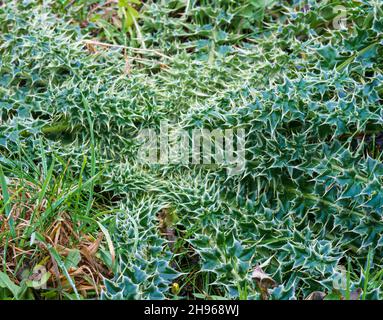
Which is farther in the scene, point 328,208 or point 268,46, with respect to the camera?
point 268,46

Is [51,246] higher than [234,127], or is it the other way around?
[234,127]

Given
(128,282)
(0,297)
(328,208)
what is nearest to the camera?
(128,282)

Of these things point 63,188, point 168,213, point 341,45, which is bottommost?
point 168,213

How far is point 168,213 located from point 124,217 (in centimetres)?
19

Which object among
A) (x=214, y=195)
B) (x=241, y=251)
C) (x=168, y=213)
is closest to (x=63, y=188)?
(x=168, y=213)

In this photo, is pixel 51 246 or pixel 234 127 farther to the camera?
pixel 234 127

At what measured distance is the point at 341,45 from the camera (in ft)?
9.09

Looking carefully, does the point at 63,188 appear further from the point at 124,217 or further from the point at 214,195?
the point at 214,195

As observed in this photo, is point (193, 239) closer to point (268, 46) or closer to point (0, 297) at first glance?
point (0, 297)

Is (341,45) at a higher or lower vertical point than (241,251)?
higher

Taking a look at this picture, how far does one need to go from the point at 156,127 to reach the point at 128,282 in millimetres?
975

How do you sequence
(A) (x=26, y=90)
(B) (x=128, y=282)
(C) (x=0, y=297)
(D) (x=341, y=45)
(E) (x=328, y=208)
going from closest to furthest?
(B) (x=128, y=282)
(C) (x=0, y=297)
(E) (x=328, y=208)
(D) (x=341, y=45)
(A) (x=26, y=90)
